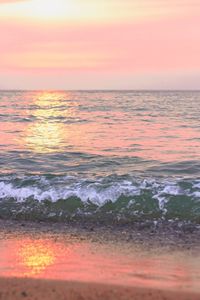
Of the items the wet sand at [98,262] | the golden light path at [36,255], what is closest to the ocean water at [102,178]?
the wet sand at [98,262]

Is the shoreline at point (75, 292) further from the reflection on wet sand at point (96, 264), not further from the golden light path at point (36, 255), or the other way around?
the golden light path at point (36, 255)

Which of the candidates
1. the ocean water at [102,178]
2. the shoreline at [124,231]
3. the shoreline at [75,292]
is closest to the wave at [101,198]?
the ocean water at [102,178]

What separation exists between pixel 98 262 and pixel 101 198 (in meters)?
3.49

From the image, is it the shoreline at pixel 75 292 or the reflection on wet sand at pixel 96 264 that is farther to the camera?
the reflection on wet sand at pixel 96 264

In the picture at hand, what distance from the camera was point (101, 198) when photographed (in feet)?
30.0

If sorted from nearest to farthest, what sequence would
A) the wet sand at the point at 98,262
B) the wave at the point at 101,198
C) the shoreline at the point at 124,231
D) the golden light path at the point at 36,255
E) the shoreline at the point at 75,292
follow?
1. the shoreline at the point at 75,292
2. the wet sand at the point at 98,262
3. the golden light path at the point at 36,255
4. the shoreline at the point at 124,231
5. the wave at the point at 101,198

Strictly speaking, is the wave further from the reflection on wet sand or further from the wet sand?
the reflection on wet sand

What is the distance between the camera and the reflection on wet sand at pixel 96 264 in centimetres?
504

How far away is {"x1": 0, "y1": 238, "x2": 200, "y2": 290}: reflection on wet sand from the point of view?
5039 millimetres

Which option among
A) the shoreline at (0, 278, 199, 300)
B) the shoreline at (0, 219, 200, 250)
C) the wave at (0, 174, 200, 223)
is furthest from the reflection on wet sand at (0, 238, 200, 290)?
the wave at (0, 174, 200, 223)

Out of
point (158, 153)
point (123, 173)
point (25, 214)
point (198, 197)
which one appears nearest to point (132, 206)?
point (198, 197)

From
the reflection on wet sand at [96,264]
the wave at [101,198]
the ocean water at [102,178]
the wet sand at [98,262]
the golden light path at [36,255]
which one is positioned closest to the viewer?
the wet sand at [98,262]

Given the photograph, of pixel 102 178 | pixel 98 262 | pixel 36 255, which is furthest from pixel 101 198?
pixel 98 262

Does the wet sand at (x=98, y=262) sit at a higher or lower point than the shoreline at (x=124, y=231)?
higher
